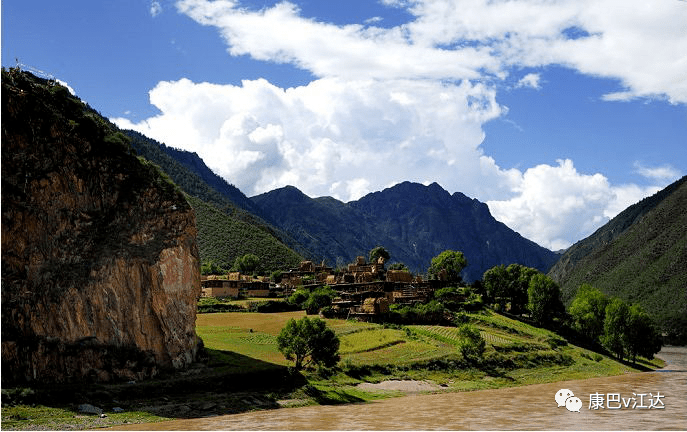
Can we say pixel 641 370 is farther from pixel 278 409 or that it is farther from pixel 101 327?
pixel 101 327

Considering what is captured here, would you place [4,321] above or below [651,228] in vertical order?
below

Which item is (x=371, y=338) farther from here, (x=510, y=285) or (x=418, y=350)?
(x=510, y=285)

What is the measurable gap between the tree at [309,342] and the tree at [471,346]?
63.0 feet

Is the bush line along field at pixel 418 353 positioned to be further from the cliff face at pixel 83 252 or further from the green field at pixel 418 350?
the cliff face at pixel 83 252

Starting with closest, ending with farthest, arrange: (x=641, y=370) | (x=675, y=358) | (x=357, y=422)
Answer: (x=357, y=422)
(x=641, y=370)
(x=675, y=358)

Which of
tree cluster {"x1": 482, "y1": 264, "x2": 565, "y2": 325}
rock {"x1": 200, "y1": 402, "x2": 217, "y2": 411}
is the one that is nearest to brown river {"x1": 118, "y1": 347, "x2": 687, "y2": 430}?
rock {"x1": 200, "y1": 402, "x2": 217, "y2": 411}

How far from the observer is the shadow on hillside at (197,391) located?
46.0 metres

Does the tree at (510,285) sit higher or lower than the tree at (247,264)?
lower

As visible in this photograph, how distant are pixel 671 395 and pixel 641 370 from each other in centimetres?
3504

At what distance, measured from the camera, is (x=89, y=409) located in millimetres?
44094

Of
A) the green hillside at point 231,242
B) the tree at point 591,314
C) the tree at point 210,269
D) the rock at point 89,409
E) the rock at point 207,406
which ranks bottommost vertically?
the rock at point 207,406

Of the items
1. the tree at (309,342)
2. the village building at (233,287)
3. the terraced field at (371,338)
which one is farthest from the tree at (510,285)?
the tree at (309,342)

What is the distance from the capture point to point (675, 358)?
107188 mm

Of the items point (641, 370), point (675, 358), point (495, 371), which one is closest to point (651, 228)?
point (675, 358)
